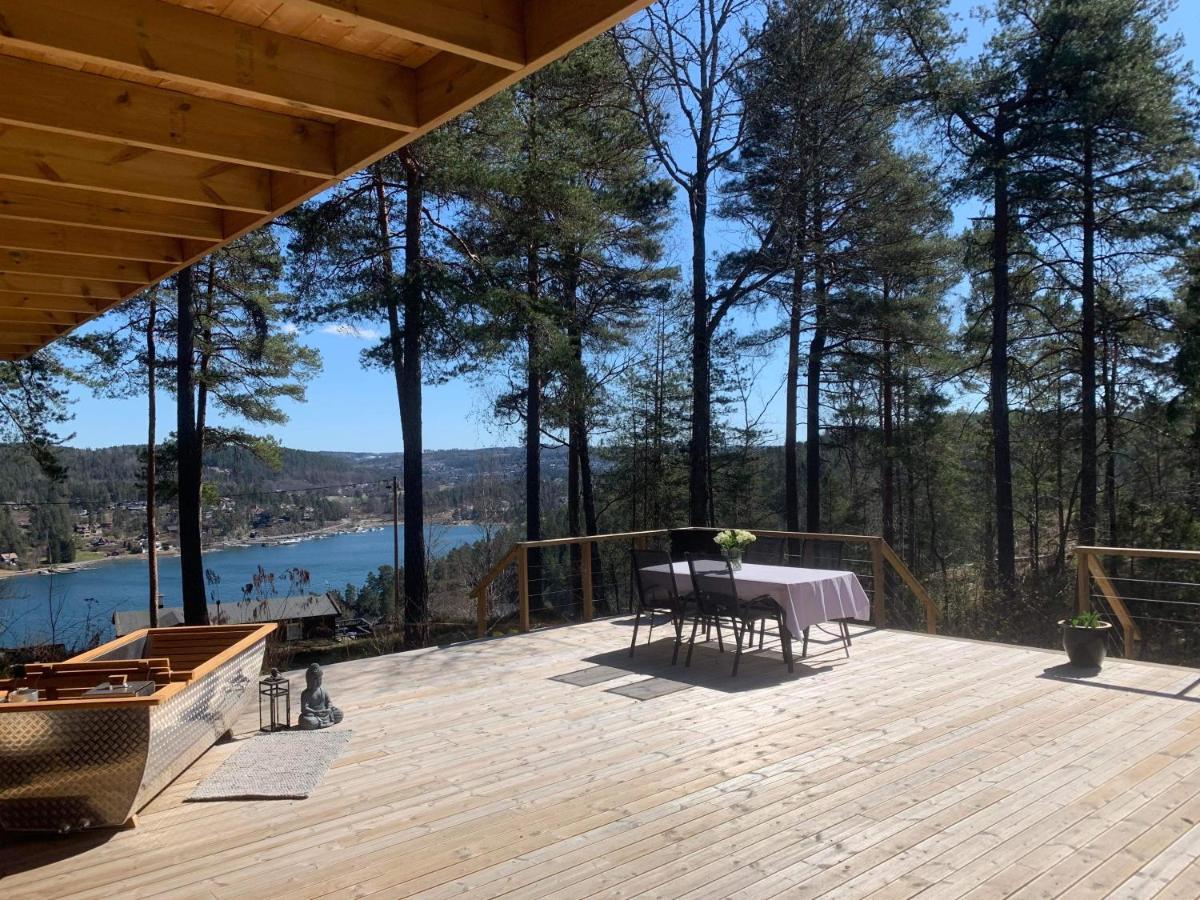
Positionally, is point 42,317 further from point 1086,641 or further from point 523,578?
point 1086,641

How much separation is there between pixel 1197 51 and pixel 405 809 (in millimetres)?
13686

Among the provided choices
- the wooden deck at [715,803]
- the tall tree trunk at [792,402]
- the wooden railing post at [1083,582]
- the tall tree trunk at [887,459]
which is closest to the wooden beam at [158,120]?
the wooden deck at [715,803]

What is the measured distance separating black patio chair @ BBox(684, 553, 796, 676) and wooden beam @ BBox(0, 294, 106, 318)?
174 inches

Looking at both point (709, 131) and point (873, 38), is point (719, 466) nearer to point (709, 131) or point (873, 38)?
point (709, 131)

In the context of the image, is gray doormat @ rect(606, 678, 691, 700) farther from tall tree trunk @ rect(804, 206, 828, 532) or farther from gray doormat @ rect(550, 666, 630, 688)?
tall tree trunk @ rect(804, 206, 828, 532)

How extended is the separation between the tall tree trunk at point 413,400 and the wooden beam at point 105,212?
5.18m

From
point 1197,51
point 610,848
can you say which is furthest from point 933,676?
point 1197,51

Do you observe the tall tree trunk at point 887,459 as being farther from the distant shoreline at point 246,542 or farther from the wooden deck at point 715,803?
the wooden deck at point 715,803

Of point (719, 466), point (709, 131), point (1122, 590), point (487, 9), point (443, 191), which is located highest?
point (709, 131)

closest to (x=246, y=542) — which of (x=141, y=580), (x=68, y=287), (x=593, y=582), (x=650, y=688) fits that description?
(x=141, y=580)

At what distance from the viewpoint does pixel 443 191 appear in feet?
31.0

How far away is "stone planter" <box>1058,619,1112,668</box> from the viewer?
530 centimetres

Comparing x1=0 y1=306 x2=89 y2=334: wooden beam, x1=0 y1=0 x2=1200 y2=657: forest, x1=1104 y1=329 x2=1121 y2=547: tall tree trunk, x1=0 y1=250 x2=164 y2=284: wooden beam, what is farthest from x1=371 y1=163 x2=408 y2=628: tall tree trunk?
x1=1104 y1=329 x2=1121 y2=547: tall tree trunk

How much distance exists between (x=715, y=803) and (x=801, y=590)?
2455 mm
